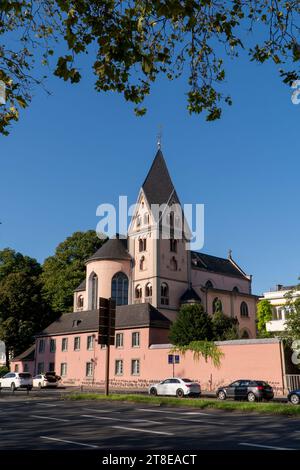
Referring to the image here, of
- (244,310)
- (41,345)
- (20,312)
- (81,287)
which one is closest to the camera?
(41,345)

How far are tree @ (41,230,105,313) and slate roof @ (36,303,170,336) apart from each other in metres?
10.5

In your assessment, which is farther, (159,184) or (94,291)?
(159,184)

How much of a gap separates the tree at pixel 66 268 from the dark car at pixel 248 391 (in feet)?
141

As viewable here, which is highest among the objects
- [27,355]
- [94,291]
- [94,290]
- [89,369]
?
[94,290]

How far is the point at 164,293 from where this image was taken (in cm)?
6016

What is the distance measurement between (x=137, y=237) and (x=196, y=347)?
81.9 ft

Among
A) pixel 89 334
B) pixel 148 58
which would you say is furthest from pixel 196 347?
pixel 148 58

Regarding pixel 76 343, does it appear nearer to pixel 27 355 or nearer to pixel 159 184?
pixel 27 355

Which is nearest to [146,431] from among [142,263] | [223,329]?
[223,329]

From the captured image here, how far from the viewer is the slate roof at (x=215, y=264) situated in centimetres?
7006

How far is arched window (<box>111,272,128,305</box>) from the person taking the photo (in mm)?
62119

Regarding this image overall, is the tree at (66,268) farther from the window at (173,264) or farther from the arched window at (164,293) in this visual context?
the arched window at (164,293)

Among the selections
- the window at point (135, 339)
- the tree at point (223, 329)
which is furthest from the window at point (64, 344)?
the tree at point (223, 329)

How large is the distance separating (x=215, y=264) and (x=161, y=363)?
33249 mm
